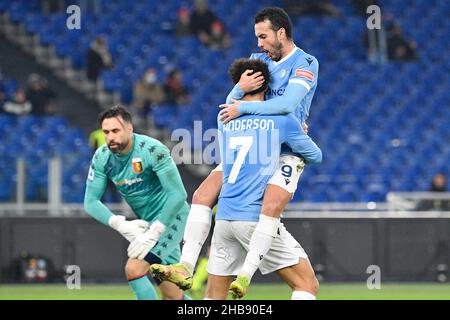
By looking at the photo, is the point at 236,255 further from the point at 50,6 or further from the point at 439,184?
the point at 50,6

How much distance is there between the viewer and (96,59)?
65.4 ft

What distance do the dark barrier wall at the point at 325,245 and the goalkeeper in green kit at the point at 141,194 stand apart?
643 centimetres

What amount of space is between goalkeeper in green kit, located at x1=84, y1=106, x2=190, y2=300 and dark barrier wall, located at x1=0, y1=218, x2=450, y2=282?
6.43 m

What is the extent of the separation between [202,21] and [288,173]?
14.4 m

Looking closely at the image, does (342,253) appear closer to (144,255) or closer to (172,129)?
(172,129)

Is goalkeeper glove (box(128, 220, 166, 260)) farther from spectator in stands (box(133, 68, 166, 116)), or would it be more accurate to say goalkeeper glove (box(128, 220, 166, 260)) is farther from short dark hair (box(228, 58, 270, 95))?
spectator in stands (box(133, 68, 166, 116))

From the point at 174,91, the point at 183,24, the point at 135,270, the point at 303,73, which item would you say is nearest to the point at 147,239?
the point at 135,270

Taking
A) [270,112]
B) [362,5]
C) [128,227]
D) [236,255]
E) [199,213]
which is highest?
[362,5]

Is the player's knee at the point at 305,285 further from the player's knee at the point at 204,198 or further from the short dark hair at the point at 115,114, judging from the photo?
the short dark hair at the point at 115,114

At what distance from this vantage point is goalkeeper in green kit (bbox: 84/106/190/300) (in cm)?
885

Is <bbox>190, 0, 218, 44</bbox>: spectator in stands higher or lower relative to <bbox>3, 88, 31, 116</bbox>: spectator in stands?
higher

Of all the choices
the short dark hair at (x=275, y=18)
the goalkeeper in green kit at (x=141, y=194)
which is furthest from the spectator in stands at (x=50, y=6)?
the short dark hair at (x=275, y=18)

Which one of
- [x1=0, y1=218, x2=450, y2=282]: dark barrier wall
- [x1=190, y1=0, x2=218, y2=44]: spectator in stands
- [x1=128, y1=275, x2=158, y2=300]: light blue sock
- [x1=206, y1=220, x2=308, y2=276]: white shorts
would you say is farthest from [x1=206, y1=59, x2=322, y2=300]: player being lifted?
[x1=190, y1=0, x2=218, y2=44]: spectator in stands

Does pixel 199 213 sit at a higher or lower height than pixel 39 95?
lower
